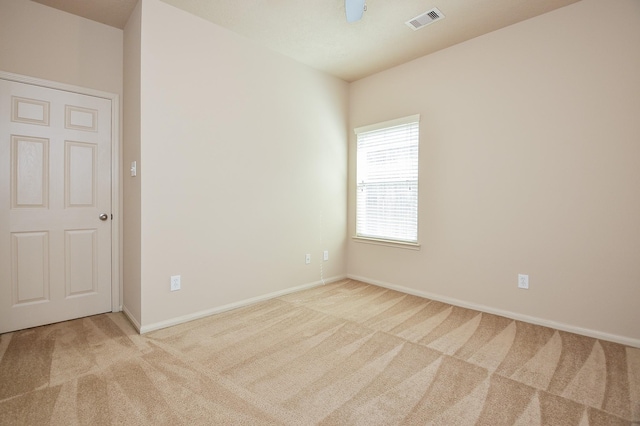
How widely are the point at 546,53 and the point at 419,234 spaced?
6.88 feet

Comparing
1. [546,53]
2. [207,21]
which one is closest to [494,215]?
[546,53]

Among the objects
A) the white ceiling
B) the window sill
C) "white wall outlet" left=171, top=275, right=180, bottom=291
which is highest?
the white ceiling

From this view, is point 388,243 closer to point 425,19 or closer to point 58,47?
point 425,19

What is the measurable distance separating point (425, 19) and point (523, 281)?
2624mm

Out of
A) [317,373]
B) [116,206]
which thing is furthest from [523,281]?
[116,206]

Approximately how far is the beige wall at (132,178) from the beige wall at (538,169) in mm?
2878

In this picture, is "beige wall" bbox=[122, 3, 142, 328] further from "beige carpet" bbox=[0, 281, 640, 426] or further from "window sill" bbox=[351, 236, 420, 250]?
"window sill" bbox=[351, 236, 420, 250]

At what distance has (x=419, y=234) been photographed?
3676 mm

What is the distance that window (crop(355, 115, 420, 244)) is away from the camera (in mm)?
3730

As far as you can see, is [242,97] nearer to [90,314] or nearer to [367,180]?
[367,180]

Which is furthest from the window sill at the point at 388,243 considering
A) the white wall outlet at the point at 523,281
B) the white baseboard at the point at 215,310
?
the white wall outlet at the point at 523,281

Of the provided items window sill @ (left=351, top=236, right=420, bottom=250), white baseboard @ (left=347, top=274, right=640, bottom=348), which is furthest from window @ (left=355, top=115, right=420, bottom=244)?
white baseboard @ (left=347, top=274, right=640, bottom=348)

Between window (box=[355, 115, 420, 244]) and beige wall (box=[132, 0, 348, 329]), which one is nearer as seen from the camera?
beige wall (box=[132, 0, 348, 329])

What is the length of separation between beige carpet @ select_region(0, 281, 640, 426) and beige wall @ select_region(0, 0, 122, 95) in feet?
7.54
